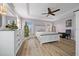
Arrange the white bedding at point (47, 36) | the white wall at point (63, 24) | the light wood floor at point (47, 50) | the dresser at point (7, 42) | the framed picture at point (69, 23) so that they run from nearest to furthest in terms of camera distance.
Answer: the dresser at point (7, 42) < the light wood floor at point (47, 50) < the white bedding at point (47, 36) < the white wall at point (63, 24) < the framed picture at point (69, 23)

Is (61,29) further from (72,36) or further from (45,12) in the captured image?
(45,12)

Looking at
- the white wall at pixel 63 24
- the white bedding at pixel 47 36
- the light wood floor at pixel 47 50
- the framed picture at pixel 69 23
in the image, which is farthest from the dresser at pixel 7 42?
the framed picture at pixel 69 23

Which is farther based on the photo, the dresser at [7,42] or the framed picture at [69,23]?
the framed picture at [69,23]

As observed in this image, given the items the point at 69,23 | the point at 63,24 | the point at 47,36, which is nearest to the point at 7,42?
the point at 47,36

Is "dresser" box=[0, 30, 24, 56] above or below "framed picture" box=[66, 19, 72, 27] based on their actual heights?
below

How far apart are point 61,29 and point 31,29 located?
6.63 feet

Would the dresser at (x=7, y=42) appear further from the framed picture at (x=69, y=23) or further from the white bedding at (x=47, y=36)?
the framed picture at (x=69, y=23)

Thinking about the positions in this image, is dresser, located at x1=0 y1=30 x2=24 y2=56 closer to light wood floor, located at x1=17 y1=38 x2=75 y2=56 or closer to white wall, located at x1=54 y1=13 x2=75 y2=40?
light wood floor, located at x1=17 y1=38 x2=75 y2=56

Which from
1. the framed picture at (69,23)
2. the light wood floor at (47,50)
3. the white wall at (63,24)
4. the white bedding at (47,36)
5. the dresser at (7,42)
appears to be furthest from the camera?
the framed picture at (69,23)

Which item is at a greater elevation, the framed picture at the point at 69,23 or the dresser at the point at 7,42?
the framed picture at the point at 69,23

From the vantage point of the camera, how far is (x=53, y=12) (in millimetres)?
7473

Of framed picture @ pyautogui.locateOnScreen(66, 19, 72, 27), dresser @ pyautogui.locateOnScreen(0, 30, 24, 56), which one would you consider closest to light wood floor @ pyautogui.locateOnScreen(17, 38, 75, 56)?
dresser @ pyautogui.locateOnScreen(0, 30, 24, 56)

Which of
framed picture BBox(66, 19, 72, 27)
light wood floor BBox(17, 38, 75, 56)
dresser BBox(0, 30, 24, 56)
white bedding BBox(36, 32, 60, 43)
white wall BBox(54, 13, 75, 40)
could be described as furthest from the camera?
framed picture BBox(66, 19, 72, 27)

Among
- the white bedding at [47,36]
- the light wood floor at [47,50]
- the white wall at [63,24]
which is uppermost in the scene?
the white wall at [63,24]
